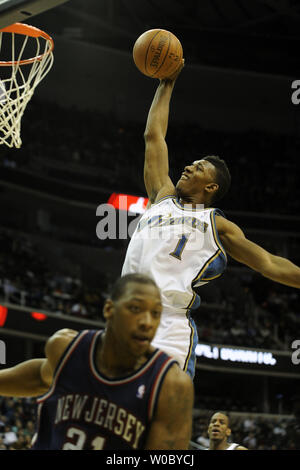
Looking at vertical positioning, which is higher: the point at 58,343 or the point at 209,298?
the point at 209,298

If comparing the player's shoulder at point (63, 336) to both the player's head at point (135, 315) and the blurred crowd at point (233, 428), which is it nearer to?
the player's head at point (135, 315)

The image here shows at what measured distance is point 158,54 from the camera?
4883 mm

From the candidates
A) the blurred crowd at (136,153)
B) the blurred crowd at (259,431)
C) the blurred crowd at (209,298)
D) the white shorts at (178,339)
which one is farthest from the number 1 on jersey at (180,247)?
the blurred crowd at (136,153)

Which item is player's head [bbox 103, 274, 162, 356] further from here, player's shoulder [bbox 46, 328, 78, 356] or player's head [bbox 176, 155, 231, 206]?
player's head [bbox 176, 155, 231, 206]

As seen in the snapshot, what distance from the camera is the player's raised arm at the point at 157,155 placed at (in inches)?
182

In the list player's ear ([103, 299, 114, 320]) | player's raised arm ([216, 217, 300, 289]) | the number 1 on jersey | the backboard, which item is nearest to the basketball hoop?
the backboard

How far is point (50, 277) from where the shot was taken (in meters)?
18.3

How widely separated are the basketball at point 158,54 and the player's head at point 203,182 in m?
0.85

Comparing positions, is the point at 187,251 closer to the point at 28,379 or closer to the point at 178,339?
the point at 178,339

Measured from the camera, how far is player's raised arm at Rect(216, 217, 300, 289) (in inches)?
154

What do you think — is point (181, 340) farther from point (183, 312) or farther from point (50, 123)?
point (50, 123)

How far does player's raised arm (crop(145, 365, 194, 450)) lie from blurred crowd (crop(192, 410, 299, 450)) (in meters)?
12.9

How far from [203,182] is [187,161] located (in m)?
17.2

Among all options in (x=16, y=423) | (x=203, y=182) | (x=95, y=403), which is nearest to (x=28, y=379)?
(x=95, y=403)
